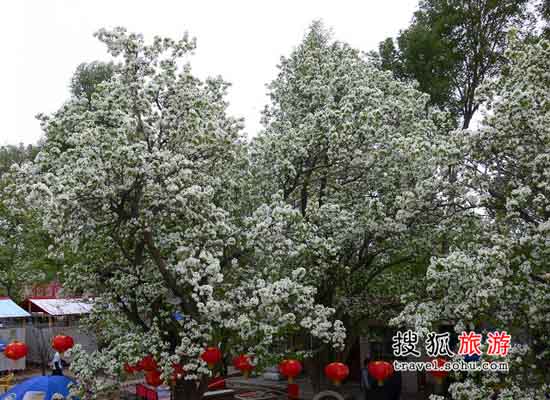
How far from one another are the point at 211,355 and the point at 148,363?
129cm

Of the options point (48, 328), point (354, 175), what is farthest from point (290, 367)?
point (48, 328)

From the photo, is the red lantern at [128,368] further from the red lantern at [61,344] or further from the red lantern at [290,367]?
the red lantern at [61,344]

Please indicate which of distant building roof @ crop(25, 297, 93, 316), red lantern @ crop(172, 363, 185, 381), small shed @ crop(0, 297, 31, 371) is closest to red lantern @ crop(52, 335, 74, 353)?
red lantern @ crop(172, 363, 185, 381)

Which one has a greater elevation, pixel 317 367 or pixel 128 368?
pixel 128 368

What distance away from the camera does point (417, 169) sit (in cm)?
1268

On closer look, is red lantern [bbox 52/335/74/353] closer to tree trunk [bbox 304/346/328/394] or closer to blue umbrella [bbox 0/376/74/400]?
blue umbrella [bbox 0/376/74/400]

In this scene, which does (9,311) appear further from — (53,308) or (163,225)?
(163,225)

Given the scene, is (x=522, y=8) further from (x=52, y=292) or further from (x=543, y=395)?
(x=52, y=292)

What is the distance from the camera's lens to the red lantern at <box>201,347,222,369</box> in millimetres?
10383

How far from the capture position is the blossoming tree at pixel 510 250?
8461 mm

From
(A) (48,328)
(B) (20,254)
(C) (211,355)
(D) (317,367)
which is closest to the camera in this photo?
(C) (211,355)

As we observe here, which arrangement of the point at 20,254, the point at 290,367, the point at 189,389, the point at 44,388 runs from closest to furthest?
1. the point at 189,389
2. the point at 290,367
3. the point at 44,388
4. the point at 20,254

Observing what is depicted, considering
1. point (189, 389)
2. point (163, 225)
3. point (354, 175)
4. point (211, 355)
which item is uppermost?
point (354, 175)

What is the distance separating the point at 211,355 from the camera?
10453 mm
